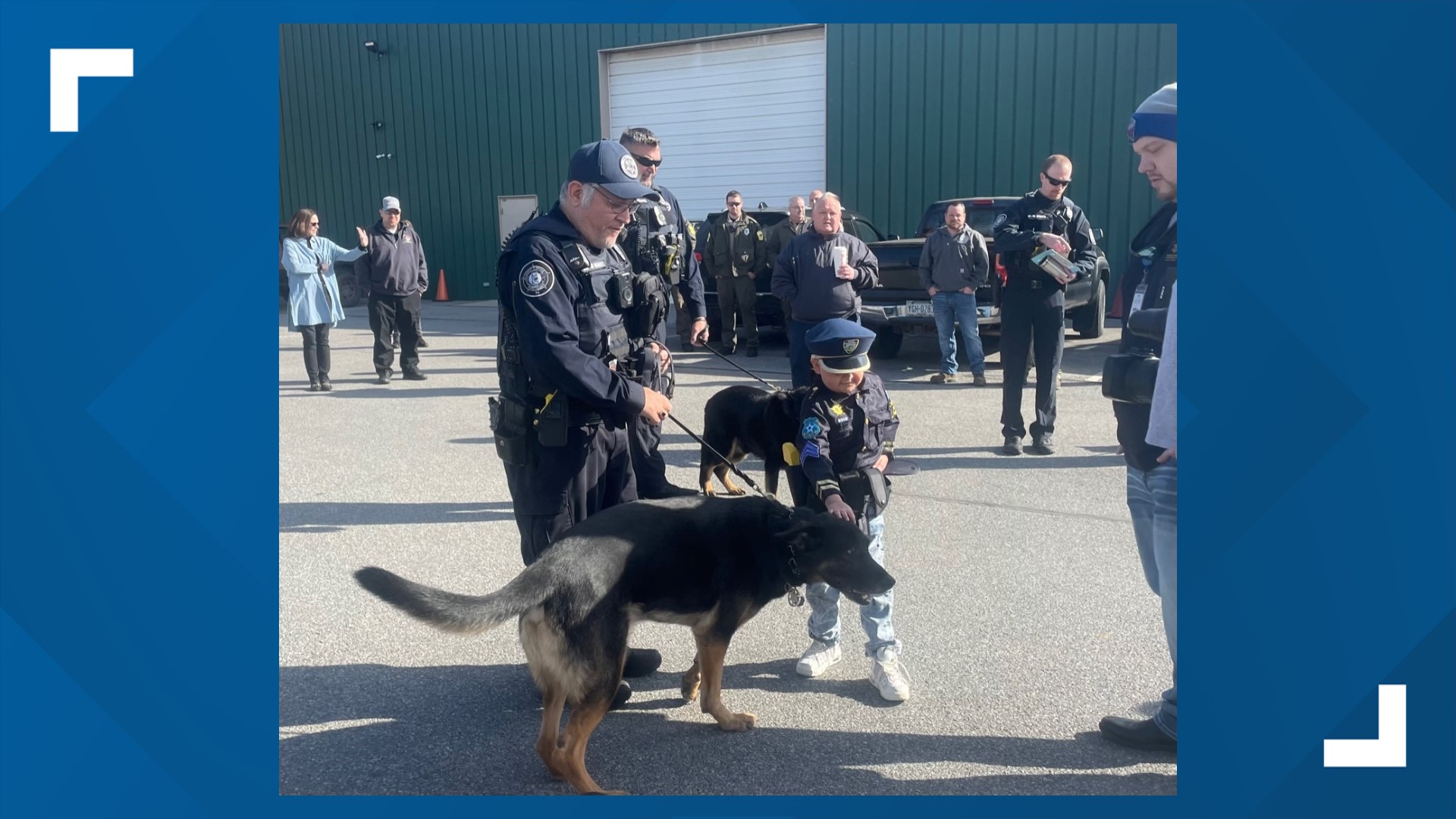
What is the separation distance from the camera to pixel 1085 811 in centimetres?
243

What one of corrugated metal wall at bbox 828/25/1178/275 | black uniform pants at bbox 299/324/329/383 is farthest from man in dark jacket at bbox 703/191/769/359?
black uniform pants at bbox 299/324/329/383

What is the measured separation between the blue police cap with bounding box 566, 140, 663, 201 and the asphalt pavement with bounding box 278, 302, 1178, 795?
1.84 meters

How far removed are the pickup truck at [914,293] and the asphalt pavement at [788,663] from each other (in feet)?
12.0

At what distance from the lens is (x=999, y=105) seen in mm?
14742

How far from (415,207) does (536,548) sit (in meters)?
18.4

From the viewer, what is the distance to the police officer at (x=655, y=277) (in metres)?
3.90

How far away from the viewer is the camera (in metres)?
3.09

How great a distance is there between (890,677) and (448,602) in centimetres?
172

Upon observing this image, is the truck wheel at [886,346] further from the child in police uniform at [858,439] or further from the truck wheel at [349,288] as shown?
the truck wheel at [349,288]

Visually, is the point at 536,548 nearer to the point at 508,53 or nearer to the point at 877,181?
the point at 877,181

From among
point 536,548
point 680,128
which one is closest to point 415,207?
point 680,128
